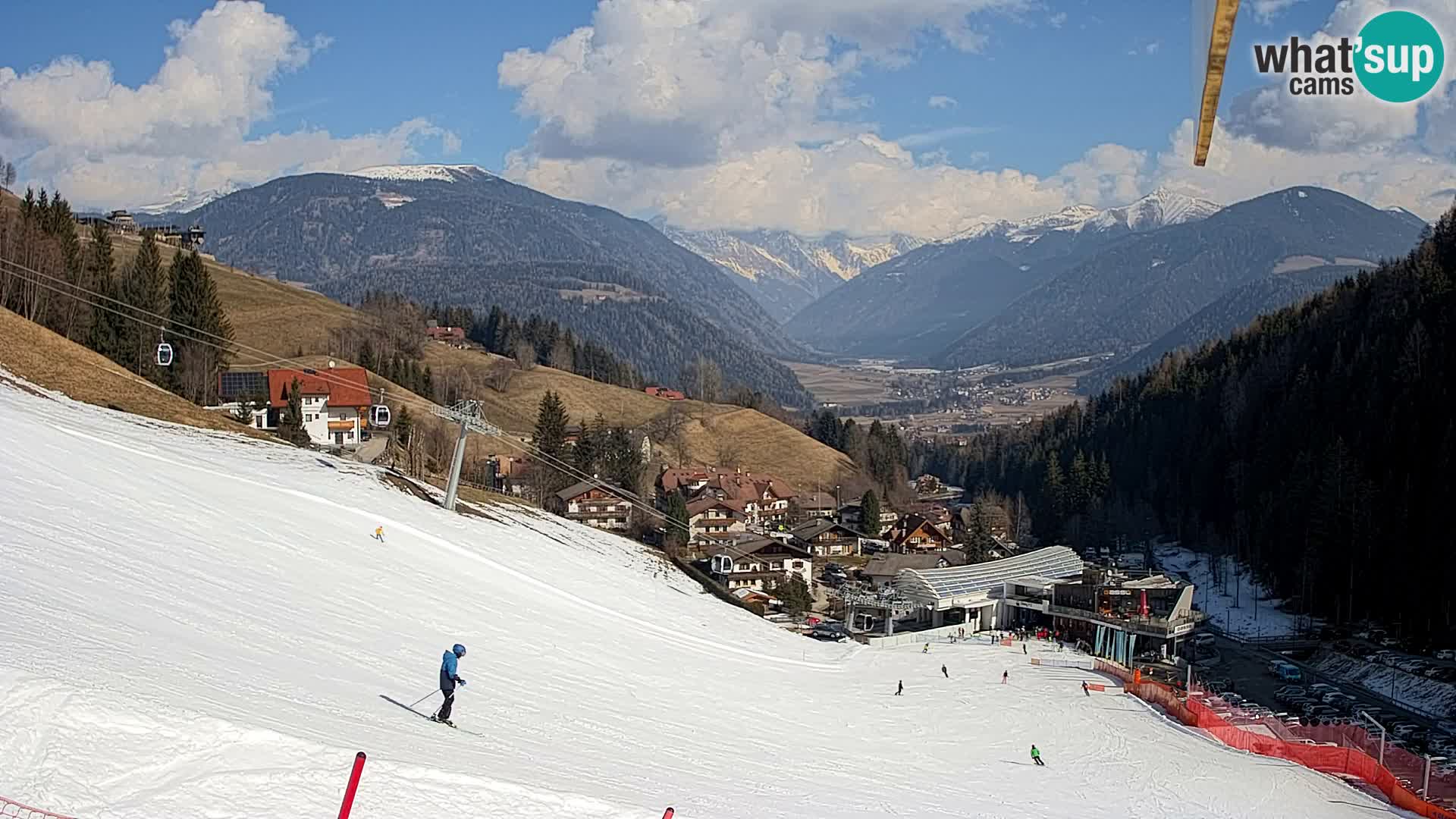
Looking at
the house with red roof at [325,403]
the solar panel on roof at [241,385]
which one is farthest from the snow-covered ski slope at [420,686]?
the solar panel on roof at [241,385]

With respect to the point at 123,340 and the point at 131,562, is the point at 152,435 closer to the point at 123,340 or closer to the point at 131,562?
the point at 131,562

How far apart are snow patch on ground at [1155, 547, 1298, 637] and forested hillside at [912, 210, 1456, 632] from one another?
175cm

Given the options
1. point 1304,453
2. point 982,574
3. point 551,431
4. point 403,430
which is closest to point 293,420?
point 403,430

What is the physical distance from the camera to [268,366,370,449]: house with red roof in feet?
255

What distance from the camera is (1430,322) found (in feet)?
314

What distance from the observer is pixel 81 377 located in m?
46.4

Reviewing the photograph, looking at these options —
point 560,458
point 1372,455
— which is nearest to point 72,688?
point 560,458

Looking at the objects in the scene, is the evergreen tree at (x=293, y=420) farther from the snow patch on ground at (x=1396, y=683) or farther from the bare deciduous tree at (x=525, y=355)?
the bare deciduous tree at (x=525, y=355)

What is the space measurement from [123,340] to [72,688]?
60411 millimetres

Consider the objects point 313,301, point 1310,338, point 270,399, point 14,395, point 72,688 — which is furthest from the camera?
point 313,301

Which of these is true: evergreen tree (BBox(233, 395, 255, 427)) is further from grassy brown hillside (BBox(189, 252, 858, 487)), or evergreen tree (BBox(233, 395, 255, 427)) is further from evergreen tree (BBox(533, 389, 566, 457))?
grassy brown hillside (BBox(189, 252, 858, 487))

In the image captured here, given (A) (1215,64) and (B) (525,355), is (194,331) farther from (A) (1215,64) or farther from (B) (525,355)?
(B) (525,355)

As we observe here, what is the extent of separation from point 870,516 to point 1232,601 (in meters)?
32.9

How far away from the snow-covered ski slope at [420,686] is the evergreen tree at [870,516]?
195 feet
